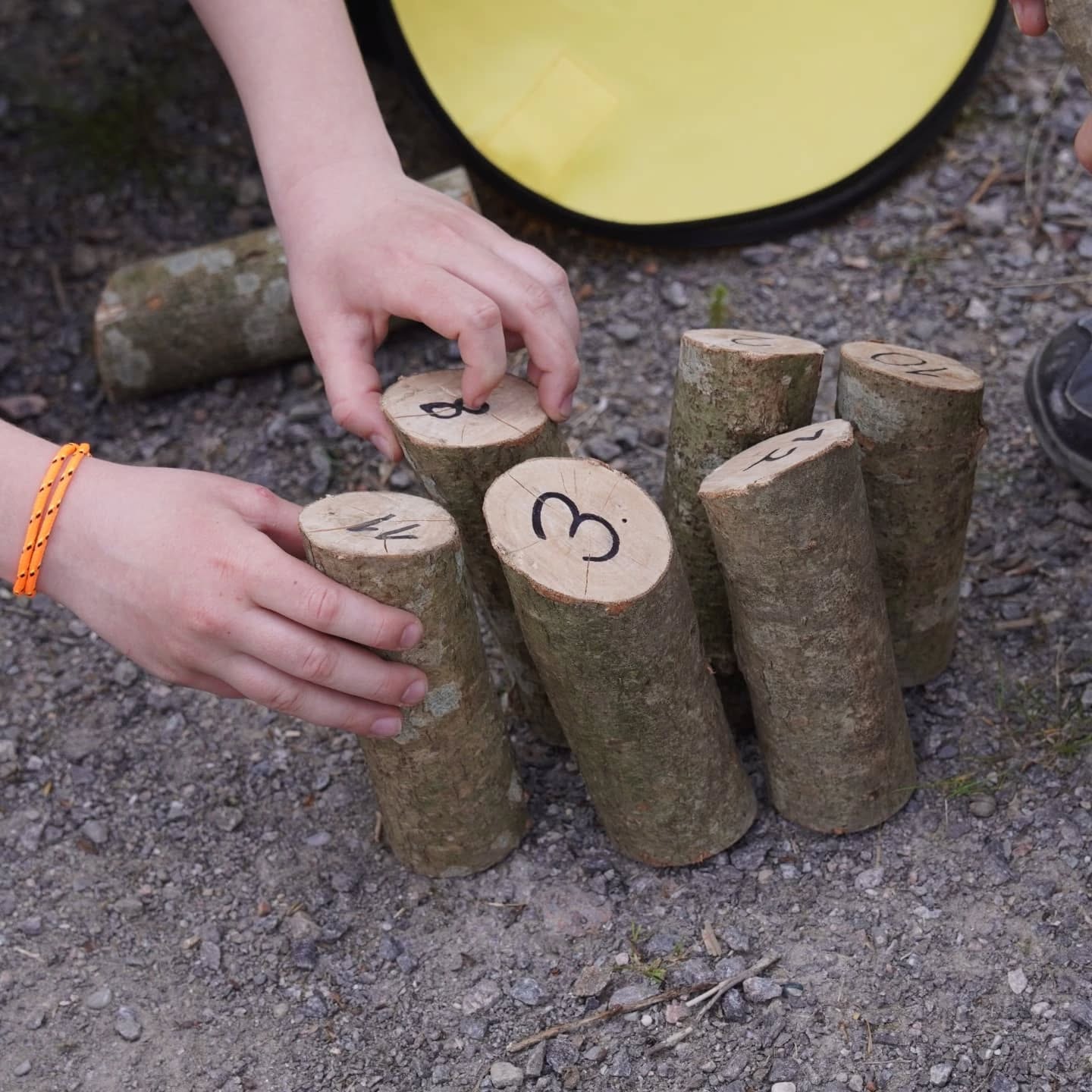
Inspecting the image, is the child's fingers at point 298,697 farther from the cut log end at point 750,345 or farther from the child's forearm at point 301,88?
the child's forearm at point 301,88

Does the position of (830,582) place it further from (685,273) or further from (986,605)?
(685,273)

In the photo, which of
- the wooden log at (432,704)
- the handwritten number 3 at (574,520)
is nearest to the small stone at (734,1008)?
the wooden log at (432,704)

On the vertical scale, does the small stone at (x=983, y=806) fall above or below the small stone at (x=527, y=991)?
below

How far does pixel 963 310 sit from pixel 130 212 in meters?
1.90

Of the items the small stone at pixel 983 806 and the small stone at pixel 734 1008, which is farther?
the small stone at pixel 983 806

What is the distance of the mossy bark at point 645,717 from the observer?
1.48 metres

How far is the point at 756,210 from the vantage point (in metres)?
2.77

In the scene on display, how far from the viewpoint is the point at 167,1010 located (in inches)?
68.3

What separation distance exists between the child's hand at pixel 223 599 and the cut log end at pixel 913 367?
68 cm

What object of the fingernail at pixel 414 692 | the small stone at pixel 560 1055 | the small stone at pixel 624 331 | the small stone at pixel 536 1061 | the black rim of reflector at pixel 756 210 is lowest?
the small stone at pixel 560 1055

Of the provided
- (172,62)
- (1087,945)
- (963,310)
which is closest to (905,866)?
(1087,945)

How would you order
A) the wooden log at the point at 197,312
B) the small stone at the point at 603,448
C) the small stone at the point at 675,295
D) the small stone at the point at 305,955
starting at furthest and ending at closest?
the small stone at the point at 675,295 → the wooden log at the point at 197,312 → the small stone at the point at 603,448 → the small stone at the point at 305,955

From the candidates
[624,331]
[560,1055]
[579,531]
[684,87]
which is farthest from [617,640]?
[684,87]

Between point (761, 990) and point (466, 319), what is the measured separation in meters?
0.95
